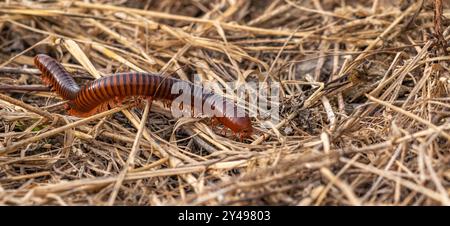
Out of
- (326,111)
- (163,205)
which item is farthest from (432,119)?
(163,205)

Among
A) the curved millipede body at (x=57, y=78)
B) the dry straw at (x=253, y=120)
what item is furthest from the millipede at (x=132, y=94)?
the dry straw at (x=253, y=120)

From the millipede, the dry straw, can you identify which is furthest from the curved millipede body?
the dry straw

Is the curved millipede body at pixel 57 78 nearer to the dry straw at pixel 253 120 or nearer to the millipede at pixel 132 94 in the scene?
the millipede at pixel 132 94

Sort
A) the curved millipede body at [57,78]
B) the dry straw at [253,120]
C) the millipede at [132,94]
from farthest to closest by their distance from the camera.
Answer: the curved millipede body at [57,78], the millipede at [132,94], the dry straw at [253,120]

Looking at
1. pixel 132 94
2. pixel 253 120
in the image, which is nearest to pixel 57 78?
pixel 132 94

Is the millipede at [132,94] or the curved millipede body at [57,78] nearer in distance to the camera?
the millipede at [132,94]

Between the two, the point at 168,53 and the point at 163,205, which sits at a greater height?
the point at 168,53
